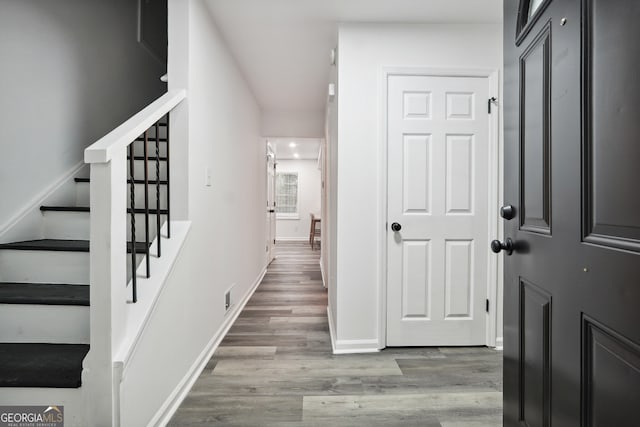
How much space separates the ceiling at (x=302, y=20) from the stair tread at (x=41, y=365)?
2.10 m

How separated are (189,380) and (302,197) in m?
7.22

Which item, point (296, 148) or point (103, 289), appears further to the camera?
point (296, 148)

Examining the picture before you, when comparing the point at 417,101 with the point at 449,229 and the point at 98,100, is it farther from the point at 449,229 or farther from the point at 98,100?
the point at 98,100

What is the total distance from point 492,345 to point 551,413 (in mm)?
1553

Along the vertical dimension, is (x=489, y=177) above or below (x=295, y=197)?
→ below

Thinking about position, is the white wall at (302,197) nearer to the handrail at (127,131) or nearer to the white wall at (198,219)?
the white wall at (198,219)

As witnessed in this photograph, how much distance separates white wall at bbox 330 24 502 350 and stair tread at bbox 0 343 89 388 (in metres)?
1.44

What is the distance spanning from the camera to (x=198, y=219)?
1.86 m

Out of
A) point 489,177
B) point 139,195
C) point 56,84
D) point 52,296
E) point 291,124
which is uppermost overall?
point 291,124

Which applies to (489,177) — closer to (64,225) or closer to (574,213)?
(574,213)

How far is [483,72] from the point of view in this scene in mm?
2152

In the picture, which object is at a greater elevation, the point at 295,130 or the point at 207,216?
the point at 295,130

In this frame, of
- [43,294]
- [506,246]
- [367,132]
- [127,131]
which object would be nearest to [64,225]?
[43,294]

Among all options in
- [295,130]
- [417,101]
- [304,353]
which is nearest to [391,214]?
[417,101]
